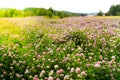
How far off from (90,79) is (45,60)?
1911 mm

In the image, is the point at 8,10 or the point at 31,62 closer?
the point at 31,62

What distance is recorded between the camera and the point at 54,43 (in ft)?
40.5

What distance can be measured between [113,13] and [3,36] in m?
58.9

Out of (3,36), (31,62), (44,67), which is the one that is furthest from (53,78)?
(3,36)

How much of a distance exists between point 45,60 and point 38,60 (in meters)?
0.24

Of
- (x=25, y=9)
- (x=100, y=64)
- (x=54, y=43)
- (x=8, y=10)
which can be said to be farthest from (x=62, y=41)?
(x=25, y=9)

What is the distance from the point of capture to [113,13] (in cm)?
7294

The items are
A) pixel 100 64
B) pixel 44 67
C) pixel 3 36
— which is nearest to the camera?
pixel 100 64

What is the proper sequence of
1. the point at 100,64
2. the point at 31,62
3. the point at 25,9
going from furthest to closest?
the point at 25,9 < the point at 31,62 < the point at 100,64

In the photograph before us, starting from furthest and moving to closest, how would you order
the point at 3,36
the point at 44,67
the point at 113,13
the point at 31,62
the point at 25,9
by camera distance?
1. the point at 113,13
2. the point at 25,9
3. the point at 3,36
4. the point at 31,62
5. the point at 44,67

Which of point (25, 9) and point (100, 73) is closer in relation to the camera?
point (100, 73)

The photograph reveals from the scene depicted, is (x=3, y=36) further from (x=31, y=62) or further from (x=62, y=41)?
(x=31, y=62)

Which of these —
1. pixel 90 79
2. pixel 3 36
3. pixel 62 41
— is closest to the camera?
pixel 90 79

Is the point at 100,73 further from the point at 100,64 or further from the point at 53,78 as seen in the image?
the point at 53,78
